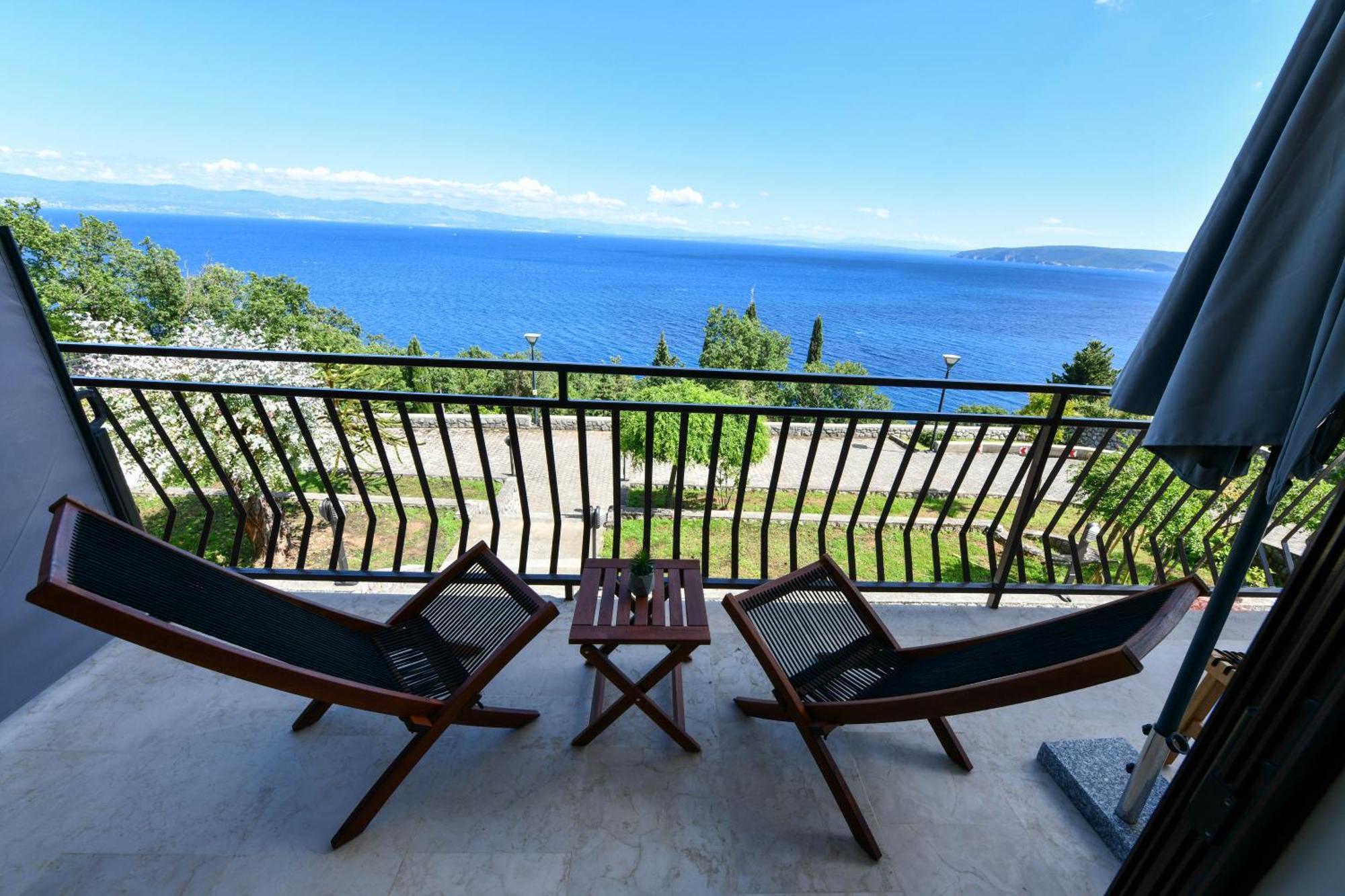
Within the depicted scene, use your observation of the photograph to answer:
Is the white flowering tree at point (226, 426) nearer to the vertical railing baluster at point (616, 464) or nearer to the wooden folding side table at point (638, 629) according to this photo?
the vertical railing baluster at point (616, 464)

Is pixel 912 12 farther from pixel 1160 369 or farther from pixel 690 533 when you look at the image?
pixel 1160 369

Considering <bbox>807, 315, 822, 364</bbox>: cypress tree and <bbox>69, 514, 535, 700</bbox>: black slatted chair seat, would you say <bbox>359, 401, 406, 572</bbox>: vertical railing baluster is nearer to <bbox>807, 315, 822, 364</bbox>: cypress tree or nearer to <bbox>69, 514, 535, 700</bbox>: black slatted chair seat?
<bbox>69, 514, 535, 700</bbox>: black slatted chair seat

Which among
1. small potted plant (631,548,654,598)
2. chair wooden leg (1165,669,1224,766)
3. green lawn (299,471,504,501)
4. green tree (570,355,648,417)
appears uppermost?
small potted plant (631,548,654,598)

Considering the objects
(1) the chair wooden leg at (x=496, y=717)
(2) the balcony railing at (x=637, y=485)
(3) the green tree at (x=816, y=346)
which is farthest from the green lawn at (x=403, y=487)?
(3) the green tree at (x=816, y=346)

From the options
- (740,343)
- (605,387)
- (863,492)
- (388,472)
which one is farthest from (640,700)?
(740,343)

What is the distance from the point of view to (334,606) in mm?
2727

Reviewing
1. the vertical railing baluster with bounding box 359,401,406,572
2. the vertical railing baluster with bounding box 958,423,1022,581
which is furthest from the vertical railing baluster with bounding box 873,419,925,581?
the vertical railing baluster with bounding box 359,401,406,572

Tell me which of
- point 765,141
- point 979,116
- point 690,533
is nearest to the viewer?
point 690,533

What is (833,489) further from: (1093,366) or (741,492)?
(1093,366)

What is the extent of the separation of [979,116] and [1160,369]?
96736mm

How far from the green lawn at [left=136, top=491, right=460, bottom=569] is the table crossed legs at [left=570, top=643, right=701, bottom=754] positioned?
874cm

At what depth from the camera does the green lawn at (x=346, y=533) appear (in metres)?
10.5

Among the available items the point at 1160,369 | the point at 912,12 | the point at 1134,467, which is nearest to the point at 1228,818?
the point at 1160,369

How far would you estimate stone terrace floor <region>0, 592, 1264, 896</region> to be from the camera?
1.62m
